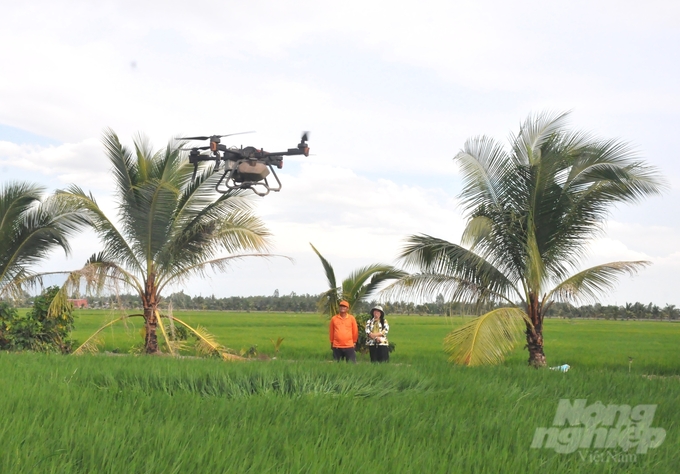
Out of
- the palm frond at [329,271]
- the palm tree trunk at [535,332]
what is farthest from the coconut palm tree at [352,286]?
the palm tree trunk at [535,332]

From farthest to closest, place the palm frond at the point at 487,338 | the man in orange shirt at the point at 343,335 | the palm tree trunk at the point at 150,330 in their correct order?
the palm tree trunk at the point at 150,330 < the palm frond at the point at 487,338 < the man in orange shirt at the point at 343,335

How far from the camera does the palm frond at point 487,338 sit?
1093 centimetres

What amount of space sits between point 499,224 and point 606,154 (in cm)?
231

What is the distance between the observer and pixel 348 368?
8914 mm

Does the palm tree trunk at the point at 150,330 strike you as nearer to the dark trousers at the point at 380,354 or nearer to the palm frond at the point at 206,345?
the palm frond at the point at 206,345

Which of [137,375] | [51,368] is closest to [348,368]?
[137,375]

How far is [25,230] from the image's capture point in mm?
15023

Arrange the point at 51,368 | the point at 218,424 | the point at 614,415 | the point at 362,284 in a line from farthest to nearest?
the point at 362,284
the point at 51,368
the point at 614,415
the point at 218,424

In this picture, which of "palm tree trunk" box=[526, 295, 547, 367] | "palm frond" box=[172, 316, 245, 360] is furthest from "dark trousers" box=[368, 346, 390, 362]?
"palm frond" box=[172, 316, 245, 360]

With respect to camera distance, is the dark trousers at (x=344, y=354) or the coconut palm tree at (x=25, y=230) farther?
the coconut palm tree at (x=25, y=230)

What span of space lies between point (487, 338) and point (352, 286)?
4916 millimetres

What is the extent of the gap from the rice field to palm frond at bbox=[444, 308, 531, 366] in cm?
137

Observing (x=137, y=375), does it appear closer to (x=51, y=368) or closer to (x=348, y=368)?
(x=51, y=368)

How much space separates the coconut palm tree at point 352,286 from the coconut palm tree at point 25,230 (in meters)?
5.77
